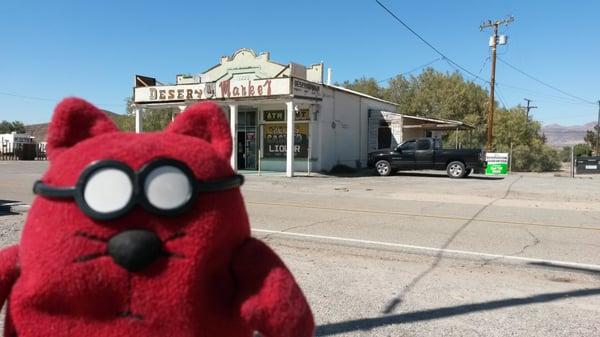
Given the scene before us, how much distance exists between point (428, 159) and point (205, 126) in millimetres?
21012

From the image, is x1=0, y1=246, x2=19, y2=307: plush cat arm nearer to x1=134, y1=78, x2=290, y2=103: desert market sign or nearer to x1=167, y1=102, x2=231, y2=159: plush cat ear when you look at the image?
x1=167, y1=102, x2=231, y2=159: plush cat ear

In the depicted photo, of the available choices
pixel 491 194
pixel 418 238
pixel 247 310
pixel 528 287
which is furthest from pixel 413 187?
pixel 247 310

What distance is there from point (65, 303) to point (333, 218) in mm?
8365

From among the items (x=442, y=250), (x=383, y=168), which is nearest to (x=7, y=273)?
(x=442, y=250)

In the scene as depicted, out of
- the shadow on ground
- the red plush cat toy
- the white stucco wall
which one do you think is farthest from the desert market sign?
the red plush cat toy

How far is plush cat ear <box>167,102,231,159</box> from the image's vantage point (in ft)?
5.74

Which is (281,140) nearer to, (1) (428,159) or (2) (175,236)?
(1) (428,159)

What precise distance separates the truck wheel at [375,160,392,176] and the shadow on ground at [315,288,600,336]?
17.9m

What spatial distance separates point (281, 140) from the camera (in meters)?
24.5

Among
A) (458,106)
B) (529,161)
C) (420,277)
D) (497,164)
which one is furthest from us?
(458,106)

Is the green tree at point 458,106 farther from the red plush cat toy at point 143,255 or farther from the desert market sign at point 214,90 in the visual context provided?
the red plush cat toy at point 143,255

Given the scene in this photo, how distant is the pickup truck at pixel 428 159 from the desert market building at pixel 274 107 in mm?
3184

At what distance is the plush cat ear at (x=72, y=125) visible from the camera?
66.4 inches

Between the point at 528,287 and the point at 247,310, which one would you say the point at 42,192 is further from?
the point at 528,287
